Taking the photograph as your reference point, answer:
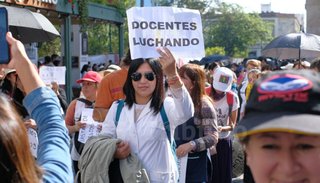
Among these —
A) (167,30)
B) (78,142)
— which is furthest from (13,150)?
(78,142)

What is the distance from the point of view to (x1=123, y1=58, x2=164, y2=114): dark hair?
457 centimetres

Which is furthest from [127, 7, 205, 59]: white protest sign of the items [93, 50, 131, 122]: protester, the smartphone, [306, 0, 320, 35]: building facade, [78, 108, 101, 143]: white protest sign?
[306, 0, 320, 35]: building facade

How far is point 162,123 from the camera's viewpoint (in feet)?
14.7

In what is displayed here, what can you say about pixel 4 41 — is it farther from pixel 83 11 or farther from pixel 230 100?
pixel 83 11

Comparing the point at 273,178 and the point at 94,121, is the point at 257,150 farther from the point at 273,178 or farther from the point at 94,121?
the point at 94,121

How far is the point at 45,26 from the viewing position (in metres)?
9.22

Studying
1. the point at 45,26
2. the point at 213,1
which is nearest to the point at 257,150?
the point at 45,26

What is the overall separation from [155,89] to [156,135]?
381mm

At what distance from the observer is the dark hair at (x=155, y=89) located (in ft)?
15.0

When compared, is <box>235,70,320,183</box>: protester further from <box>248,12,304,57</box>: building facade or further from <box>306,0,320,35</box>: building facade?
<box>248,12,304,57</box>: building facade

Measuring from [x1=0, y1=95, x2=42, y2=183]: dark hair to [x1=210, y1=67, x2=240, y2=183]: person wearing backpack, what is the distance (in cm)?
524

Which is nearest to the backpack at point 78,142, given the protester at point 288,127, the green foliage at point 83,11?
the protester at point 288,127

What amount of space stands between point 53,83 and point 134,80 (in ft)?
9.38

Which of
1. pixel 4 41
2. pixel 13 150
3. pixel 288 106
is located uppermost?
pixel 4 41
